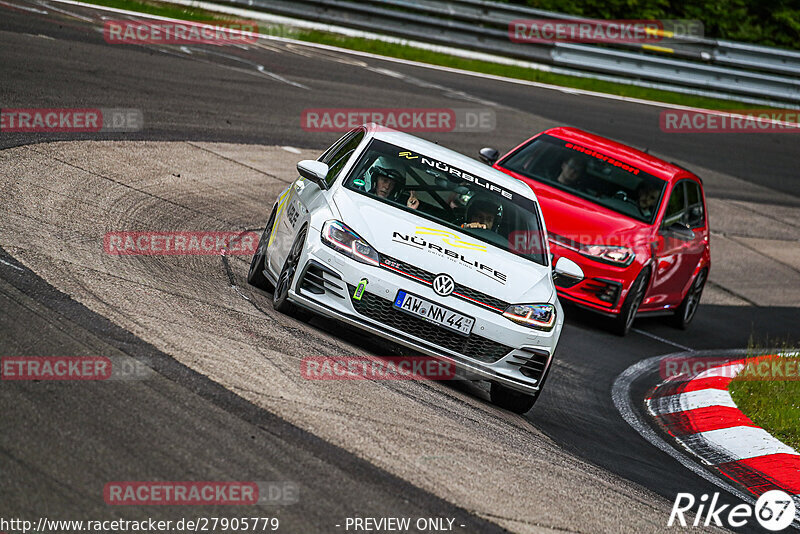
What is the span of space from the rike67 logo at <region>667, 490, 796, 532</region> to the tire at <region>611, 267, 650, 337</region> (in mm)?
4038

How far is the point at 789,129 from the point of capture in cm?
2592

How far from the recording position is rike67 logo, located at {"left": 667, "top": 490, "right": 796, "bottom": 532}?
5.89m

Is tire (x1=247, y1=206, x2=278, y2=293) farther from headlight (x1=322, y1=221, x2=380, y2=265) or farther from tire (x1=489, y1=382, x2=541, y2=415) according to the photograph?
tire (x1=489, y1=382, x2=541, y2=415)

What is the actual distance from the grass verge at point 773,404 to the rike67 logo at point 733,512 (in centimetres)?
127

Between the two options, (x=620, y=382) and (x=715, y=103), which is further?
(x=715, y=103)

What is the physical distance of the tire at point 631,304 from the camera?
1066 centimetres

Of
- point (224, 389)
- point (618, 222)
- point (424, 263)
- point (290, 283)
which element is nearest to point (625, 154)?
point (618, 222)

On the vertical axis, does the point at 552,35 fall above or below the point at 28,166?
above

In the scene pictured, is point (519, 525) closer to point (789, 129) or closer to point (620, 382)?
point (620, 382)

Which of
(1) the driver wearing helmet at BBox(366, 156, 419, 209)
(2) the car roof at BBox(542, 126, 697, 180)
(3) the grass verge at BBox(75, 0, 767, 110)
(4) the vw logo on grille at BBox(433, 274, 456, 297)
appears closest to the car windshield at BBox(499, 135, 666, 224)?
(2) the car roof at BBox(542, 126, 697, 180)

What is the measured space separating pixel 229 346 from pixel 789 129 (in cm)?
2251

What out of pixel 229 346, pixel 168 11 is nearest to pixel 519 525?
pixel 229 346

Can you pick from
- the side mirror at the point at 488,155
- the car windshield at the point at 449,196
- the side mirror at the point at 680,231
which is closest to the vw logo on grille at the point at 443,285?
the car windshield at the point at 449,196

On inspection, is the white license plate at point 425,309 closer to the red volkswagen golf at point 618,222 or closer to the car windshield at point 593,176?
the red volkswagen golf at point 618,222
